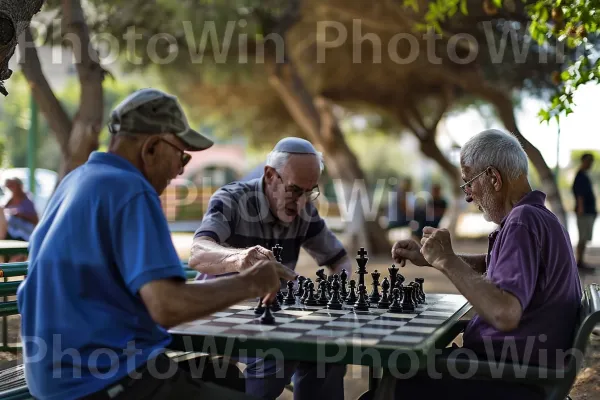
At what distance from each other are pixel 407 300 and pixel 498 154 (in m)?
0.79

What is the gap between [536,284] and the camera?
287 centimetres

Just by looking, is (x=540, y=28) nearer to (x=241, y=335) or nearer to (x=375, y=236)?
(x=241, y=335)

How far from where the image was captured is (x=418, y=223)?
19766 millimetres

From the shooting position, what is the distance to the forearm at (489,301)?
104 inches

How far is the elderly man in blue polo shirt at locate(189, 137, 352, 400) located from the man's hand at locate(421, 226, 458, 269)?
84 centimetres

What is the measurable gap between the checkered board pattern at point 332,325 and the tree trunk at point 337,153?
40.7 feet

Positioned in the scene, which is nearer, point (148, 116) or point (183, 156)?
point (148, 116)

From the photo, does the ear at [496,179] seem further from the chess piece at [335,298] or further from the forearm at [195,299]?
the forearm at [195,299]

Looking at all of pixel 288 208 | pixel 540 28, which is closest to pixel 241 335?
pixel 288 208

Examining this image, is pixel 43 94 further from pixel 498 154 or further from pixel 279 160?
pixel 498 154

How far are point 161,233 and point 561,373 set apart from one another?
1.46 meters

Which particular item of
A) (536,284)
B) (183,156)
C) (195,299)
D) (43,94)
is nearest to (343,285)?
(536,284)

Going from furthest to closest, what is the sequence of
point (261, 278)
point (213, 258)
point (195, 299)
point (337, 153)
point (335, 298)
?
point (337, 153), point (213, 258), point (335, 298), point (261, 278), point (195, 299)

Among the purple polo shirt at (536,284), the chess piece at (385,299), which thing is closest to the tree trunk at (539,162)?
the chess piece at (385,299)
